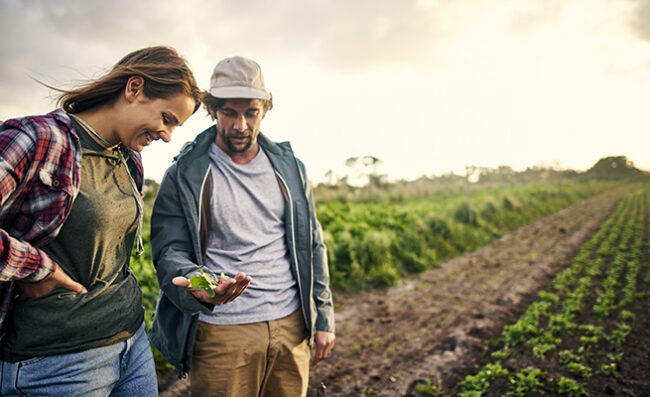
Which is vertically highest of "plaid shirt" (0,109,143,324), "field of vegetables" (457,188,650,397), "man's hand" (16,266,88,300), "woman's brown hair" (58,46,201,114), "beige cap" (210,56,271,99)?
"beige cap" (210,56,271,99)

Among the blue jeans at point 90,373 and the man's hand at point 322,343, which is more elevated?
the blue jeans at point 90,373

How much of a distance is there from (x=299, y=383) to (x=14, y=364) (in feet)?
4.19

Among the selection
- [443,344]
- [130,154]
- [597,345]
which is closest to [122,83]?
[130,154]

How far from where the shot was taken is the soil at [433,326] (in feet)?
12.4

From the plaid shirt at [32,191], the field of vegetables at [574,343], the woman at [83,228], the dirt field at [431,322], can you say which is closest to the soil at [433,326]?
the dirt field at [431,322]

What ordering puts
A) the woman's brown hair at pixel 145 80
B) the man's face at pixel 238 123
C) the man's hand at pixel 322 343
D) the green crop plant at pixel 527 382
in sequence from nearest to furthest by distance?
1. the woman's brown hair at pixel 145 80
2. the man's face at pixel 238 123
3. the man's hand at pixel 322 343
4. the green crop plant at pixel 527 382

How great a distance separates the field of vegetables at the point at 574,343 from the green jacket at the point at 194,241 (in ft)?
7.52

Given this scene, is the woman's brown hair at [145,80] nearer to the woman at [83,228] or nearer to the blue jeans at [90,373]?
the woman at [83,228]

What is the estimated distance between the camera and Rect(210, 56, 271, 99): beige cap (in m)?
1.94

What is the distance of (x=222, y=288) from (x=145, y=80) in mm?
854

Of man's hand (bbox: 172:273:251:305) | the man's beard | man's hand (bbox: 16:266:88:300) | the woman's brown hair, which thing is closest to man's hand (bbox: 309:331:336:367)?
man's hand (bbox: 172:273:251:305)

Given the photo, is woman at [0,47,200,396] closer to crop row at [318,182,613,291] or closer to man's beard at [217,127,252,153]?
man's beard at [217,127,252,153]

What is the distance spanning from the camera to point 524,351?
416cm

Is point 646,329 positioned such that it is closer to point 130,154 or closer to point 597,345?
point 597,345
